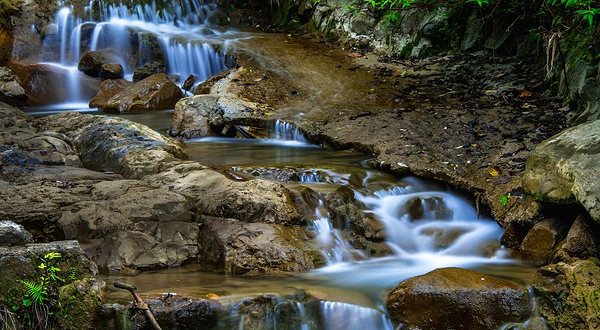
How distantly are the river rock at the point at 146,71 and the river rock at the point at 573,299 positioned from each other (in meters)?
11.7

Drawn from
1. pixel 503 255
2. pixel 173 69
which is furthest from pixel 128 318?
pixel 173 69

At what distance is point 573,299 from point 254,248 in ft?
8.75

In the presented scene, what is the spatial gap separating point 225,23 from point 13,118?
31.8 feet

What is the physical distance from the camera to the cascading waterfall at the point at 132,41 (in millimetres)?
13881

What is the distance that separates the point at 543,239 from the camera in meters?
5.30

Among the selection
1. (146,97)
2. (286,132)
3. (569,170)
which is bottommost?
(286,132)

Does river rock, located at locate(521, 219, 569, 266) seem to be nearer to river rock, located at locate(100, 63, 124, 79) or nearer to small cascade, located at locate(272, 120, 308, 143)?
small cascade, located at locate(272, 120, 308, 143)

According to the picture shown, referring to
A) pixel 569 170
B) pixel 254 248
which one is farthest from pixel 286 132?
pixel 569 170

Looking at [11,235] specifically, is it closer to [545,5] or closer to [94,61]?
[545,5]

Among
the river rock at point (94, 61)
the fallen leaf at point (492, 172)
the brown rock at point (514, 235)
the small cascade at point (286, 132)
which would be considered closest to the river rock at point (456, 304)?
the brown rock at point (514, 235)

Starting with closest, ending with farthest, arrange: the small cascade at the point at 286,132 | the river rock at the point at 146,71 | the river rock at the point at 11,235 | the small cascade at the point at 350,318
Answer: the river rock at the point at 11,235
the small cascade at the point at 350,318
the small cascade at the point at 286,132
the river rock at the point at 146,71

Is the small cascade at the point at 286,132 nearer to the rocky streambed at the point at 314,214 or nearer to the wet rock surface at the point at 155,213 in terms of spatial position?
the rocky streambed at the point at 314,214

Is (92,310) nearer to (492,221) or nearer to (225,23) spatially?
(492,221)

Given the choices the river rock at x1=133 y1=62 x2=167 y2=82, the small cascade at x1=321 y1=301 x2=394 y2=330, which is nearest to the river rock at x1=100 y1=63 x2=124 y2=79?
the river rock at x1=133 y1=62 x2=167 y2=82
